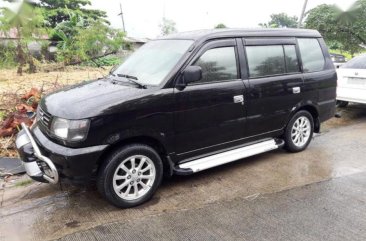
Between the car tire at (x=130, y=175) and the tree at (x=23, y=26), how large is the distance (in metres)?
12.1

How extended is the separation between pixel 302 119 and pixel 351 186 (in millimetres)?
1494

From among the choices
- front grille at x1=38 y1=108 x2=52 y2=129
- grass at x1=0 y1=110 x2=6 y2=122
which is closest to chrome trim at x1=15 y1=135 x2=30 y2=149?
front grille at x1=38 y1=108 x2=52 y2=129

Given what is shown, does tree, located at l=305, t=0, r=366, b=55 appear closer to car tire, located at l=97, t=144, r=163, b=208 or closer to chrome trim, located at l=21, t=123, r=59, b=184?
car tire, located at l=97, t=144, r=163, b=208

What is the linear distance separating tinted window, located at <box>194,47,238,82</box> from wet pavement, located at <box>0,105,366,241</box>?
53.8 inches

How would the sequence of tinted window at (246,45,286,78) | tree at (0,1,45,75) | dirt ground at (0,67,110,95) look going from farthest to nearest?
tree at (0,1,45,75), dirt ground at (0,67,110,95), tinted window at (246,45,286,78)

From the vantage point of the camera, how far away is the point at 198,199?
4.09m

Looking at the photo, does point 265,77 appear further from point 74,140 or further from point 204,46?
point 74,140

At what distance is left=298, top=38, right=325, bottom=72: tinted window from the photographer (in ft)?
17.9

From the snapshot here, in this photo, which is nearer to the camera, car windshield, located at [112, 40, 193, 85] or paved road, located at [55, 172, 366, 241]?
paved road, located at [55, 172, 366, 241]

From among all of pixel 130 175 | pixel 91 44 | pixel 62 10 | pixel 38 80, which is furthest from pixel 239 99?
pixel 62 10

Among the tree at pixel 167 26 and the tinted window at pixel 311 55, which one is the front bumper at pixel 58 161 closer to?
the tinted window at pixel 311 55

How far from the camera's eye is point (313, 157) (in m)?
5.51

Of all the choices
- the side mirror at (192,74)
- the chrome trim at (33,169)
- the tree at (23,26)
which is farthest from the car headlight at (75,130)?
the tree at (23,26)

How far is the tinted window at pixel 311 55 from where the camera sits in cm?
544
